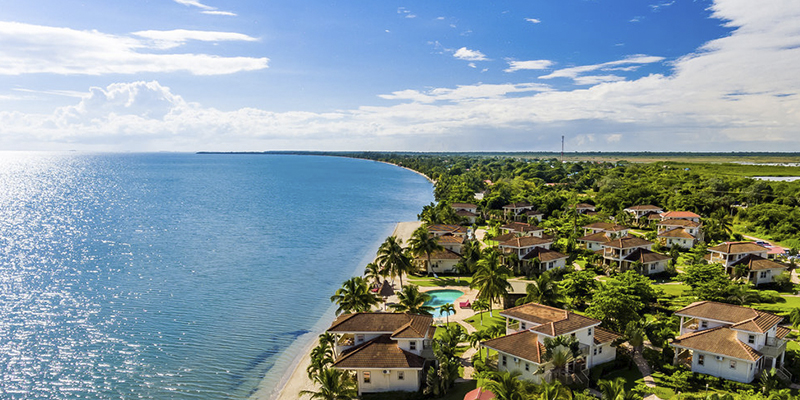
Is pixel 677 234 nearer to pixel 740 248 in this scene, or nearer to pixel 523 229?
pixel 740 248

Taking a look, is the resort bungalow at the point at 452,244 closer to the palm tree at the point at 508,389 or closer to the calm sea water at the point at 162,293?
the calm sea water at the point at 162,293

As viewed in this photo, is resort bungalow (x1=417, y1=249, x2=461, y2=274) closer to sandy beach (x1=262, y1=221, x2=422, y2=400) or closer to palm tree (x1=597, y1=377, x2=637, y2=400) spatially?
sandy beach (x1=262, y1=221, x2=422, y2=400)

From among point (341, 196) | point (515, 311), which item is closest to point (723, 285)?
point (515, 311)

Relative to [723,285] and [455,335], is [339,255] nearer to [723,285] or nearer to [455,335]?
[455,335]

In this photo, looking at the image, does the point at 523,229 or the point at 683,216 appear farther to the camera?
the point at 683,216

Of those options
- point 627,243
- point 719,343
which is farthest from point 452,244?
point 719,343

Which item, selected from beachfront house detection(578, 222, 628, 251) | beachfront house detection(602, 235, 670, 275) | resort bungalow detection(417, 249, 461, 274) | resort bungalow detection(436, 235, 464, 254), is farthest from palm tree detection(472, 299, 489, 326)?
beachfront house detection(578, 222, 628, 251)
